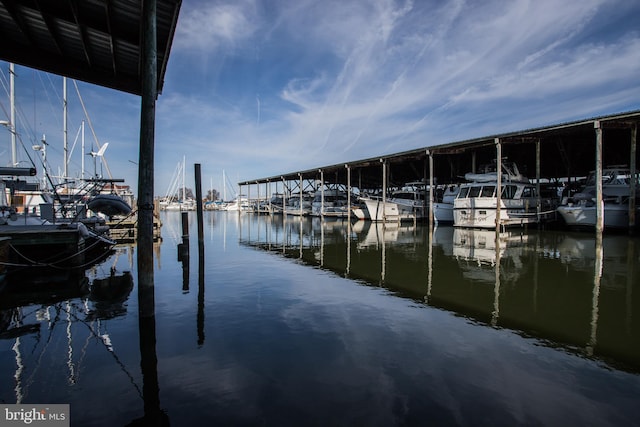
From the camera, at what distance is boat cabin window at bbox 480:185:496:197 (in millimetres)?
23719

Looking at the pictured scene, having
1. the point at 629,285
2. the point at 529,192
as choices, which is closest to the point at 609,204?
the point at 529,192

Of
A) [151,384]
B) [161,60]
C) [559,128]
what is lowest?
[151,384]

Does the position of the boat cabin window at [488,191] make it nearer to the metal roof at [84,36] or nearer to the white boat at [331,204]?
the white boat at [331,204]

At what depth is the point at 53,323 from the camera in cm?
591

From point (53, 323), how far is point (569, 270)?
1279cm

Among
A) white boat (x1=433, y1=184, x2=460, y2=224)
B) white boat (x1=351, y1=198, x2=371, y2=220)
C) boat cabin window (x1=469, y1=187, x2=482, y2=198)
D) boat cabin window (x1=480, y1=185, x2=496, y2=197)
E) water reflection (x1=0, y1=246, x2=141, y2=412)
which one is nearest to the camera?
water reflection (x1=0, y1=246, x2=141, y2=412)

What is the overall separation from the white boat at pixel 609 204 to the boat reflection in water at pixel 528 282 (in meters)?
3.67

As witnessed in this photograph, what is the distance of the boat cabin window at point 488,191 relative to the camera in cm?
2372

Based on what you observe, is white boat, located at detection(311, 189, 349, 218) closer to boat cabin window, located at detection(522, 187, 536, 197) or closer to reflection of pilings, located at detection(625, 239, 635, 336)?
boat cabin window, located at detection(522, 187, 536, 197)

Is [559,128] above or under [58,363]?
above

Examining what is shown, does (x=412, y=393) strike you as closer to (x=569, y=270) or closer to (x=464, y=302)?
(x=464, y=302)

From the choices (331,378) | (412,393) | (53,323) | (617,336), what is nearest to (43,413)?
(331,378)

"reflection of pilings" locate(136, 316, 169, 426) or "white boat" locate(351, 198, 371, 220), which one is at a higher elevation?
"white boat" locate(351, 198, 371, 220)

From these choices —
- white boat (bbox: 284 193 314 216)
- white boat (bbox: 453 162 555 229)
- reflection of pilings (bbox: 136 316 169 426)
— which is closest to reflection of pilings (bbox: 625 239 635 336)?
reflection of pilings (bbox: 136 316 169 426)
